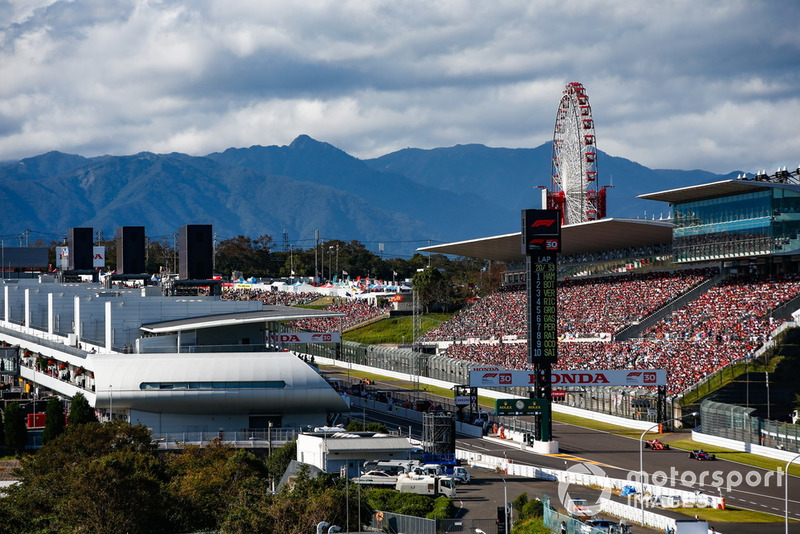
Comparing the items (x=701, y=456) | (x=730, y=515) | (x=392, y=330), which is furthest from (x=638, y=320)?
(x=392, y=330)

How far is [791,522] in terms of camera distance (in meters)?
38.5

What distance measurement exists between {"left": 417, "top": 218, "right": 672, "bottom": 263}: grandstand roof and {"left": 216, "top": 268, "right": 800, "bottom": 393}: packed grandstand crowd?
3181 millimetres

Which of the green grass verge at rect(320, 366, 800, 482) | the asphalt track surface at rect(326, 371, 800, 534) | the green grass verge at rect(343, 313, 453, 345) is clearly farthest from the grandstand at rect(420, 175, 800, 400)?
the green grass verge at rect(343, 313, 453, 345)

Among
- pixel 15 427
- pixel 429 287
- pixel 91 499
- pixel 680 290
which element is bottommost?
pixel 15 427

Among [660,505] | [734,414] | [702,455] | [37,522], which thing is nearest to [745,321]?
[734,414]

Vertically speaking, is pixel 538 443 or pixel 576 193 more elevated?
pixel 576 193

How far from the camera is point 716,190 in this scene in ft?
274

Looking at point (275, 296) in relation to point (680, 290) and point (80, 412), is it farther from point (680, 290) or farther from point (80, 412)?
point (80, 412)

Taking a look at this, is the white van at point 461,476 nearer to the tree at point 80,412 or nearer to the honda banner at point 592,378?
the honda banner at point 592,378

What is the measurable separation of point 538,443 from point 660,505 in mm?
16549

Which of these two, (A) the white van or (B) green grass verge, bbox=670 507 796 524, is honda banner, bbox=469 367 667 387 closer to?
(A) the white van

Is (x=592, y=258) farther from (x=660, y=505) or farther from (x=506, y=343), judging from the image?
(x=660, y=505)

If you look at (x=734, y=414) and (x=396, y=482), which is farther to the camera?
(x=734, y=414)

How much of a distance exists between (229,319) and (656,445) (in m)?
24.8
